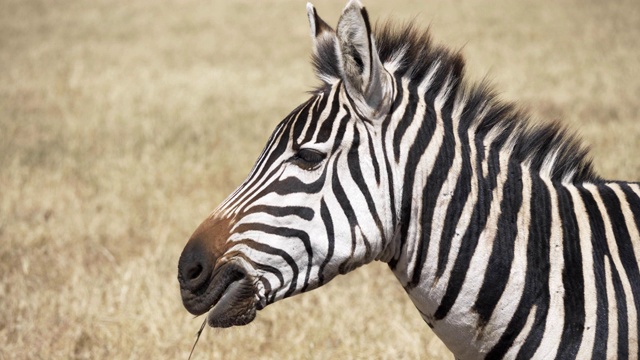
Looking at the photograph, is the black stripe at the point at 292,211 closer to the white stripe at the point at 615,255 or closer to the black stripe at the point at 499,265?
the black stripe at the point at 499,265

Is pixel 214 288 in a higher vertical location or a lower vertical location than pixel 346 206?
lower

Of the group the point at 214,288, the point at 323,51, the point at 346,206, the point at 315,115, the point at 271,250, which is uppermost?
the point at 323,51

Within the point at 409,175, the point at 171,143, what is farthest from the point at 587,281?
the point at 171,143

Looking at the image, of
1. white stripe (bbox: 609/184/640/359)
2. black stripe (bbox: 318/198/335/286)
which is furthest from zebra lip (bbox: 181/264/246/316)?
white stripe (bbox: 609/184/640/359)

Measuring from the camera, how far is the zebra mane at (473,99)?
2.97 m

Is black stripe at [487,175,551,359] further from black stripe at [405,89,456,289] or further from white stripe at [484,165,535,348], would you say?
black stripe at [405,89,456,289]

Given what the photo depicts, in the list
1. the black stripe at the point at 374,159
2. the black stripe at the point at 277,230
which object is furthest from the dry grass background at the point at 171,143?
the black stripe at the point at 277,230

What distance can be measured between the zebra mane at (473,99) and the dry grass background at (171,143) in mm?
400

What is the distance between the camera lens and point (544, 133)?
3021 mm

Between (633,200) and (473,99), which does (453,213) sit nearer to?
(473,99)

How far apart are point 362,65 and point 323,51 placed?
1.06 feet

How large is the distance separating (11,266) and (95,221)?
4.33 ft

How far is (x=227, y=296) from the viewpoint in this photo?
2711 millimetres

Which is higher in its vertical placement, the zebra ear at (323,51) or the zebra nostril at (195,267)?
the zebra ear at (323,51)
